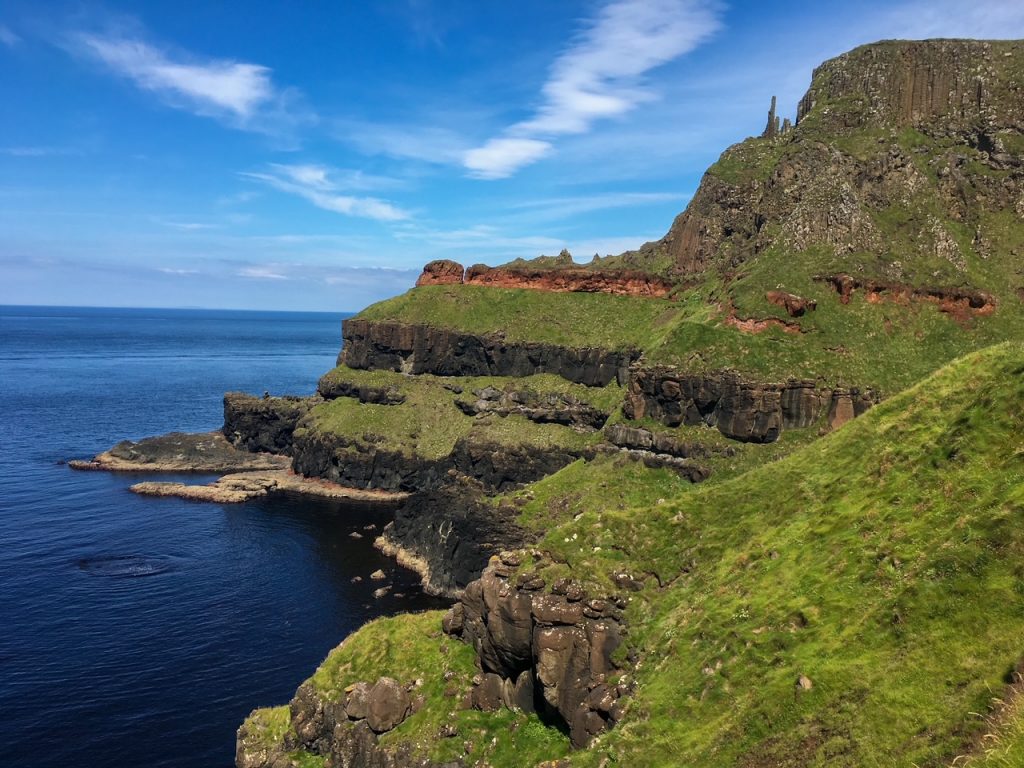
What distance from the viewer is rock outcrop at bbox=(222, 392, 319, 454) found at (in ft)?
450

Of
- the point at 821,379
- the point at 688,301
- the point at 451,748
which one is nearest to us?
the point at 451,748

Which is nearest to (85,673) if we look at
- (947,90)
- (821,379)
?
(821,379)

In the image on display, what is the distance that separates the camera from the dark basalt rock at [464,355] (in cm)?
12181

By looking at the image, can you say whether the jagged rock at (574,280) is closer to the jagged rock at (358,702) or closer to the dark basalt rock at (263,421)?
the dark basalt rock at (263,421)

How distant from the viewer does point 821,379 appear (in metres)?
73.8

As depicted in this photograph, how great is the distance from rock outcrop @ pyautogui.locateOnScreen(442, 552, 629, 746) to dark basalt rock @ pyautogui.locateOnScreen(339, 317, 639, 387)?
85843 mm

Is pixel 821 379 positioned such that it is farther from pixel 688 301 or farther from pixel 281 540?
pixel 281 540

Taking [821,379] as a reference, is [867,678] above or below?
below

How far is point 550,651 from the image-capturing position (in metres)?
32.3

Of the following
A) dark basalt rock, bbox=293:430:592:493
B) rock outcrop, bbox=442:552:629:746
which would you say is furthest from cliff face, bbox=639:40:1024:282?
rock outcrop, bbox=442:552:629:746

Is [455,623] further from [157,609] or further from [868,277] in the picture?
[868,277]

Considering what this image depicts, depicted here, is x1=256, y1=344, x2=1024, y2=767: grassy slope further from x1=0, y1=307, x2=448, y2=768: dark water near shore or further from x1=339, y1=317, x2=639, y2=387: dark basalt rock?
x1=339, y1=317, x2=639, y2=387: dark basalt rock

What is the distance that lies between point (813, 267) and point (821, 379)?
2214 centimetres

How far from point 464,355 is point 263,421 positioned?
4605 cm
